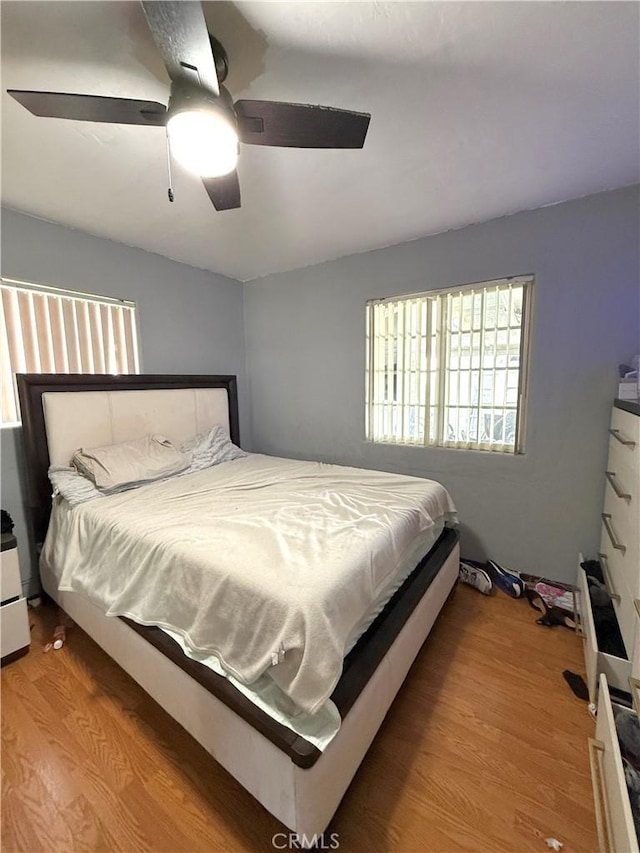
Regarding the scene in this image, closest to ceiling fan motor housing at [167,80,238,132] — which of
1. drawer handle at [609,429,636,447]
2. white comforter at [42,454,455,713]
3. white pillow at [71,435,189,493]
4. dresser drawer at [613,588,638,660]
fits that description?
white comforter at [42,454,455,713]

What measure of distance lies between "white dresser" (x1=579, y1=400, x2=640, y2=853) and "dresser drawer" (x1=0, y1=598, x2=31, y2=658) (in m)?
2.42

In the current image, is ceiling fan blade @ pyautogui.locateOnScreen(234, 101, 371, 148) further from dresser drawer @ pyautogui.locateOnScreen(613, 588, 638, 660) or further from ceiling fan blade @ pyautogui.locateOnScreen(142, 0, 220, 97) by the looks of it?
dresser drawer @ pyautogui.locateOnScreen(613, 588, 638, 660)

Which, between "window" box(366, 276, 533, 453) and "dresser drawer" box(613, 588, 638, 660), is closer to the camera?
"dresser drawer" box(613, 588, 638, 660)

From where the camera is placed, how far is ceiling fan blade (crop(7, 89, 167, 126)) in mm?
1008

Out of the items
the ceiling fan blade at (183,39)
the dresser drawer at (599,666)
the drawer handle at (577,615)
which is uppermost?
the ceiling fan blade at (183,39)

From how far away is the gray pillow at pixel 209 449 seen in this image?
2.65 m

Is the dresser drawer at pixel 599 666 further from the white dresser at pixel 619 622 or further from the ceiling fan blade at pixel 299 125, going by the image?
the ceiling fan blade at pixel 299 125

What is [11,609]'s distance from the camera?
167cm

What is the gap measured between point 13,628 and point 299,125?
2574 mm

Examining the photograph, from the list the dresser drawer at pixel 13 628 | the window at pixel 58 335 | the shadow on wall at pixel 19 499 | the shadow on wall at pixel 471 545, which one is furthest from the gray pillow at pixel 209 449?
the shadow on wall at pixel 471 545

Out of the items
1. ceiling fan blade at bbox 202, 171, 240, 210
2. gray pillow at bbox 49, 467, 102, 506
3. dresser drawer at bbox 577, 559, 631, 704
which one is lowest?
dresser drawer at bbox 577, 559, 631, 704

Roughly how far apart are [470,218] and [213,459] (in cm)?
256

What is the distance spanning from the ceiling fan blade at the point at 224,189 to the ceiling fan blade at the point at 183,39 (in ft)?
1.15

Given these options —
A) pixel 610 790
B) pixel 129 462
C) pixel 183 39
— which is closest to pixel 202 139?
pixel 183 39
